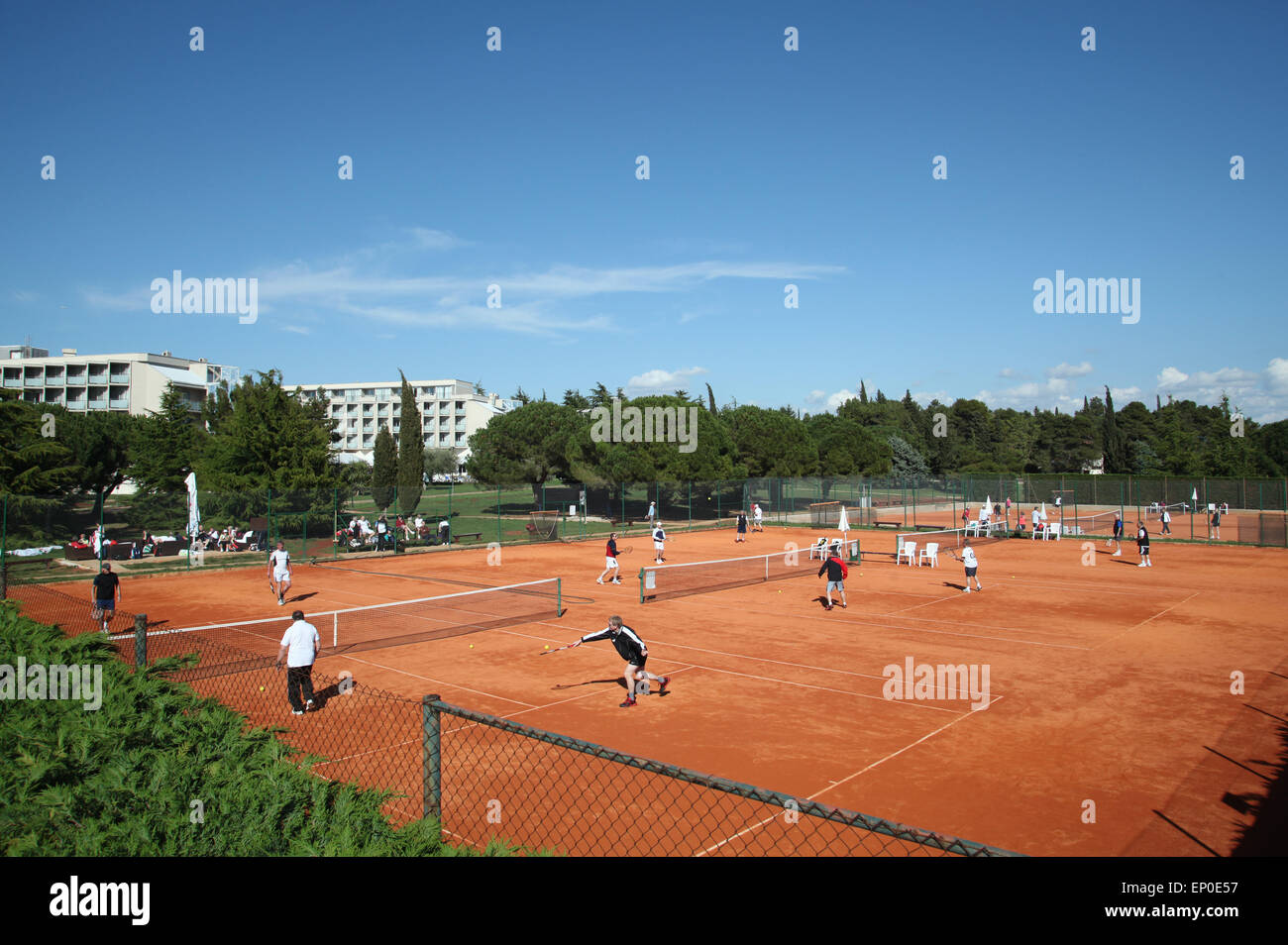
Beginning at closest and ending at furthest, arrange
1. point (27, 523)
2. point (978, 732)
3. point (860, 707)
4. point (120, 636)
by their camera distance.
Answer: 1. point (978, 732)
2. point (860, 707)
3. point (120, 636)
4. point (27, 523)

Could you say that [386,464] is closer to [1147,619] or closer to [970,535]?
[970,535]

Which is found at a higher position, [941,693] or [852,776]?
[852,776]

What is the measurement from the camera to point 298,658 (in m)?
12.6

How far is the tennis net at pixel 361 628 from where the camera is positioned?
52.6ft

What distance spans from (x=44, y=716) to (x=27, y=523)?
31.1 m

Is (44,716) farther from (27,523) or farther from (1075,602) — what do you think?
(27,523)

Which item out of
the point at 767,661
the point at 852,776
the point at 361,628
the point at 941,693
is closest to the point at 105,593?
the point at 361,628

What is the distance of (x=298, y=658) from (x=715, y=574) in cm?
1937

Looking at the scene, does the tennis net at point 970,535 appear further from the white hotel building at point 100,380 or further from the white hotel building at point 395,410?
the white hotel building at point 395,410

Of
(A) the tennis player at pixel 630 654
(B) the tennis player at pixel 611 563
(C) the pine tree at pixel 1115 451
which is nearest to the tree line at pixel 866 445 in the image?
(C) the pine tree at pixel 1115 451

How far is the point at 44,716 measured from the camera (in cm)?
870

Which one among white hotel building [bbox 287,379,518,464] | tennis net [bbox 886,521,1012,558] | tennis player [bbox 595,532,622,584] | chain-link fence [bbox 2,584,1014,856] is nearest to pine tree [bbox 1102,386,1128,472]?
tennis net [bbox 886,521,1012,558]
